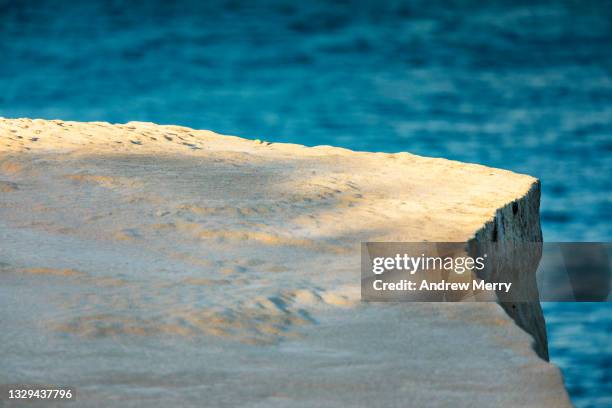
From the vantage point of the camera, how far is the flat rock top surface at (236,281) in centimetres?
98

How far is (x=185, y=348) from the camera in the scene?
1048mm

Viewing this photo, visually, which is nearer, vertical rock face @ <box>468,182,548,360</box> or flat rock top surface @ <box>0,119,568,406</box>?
flat rock top surface @ <box>0,119,568,406</box>

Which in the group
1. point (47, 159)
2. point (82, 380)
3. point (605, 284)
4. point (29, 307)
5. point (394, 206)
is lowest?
point (82, 380)

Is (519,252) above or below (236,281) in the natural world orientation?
above

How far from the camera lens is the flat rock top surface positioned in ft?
3.20

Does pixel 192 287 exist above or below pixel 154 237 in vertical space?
below

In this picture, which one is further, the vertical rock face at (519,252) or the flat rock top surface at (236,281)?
the vertical rock face at (519,252)

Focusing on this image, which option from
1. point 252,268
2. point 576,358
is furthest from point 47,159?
point 576,358

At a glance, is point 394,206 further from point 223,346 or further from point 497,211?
A: point 223,346

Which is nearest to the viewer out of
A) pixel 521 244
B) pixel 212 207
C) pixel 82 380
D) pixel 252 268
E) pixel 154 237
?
pixel 82 380

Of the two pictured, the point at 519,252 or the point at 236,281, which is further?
the point at 519,252

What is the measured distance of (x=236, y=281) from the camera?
1.23 m

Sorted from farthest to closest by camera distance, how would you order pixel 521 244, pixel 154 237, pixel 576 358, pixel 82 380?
1. pixel 576 358
2. pixel 521 244
3. pixel 154 237
4. pixel 82 380

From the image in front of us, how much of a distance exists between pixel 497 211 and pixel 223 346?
0.63 meters
